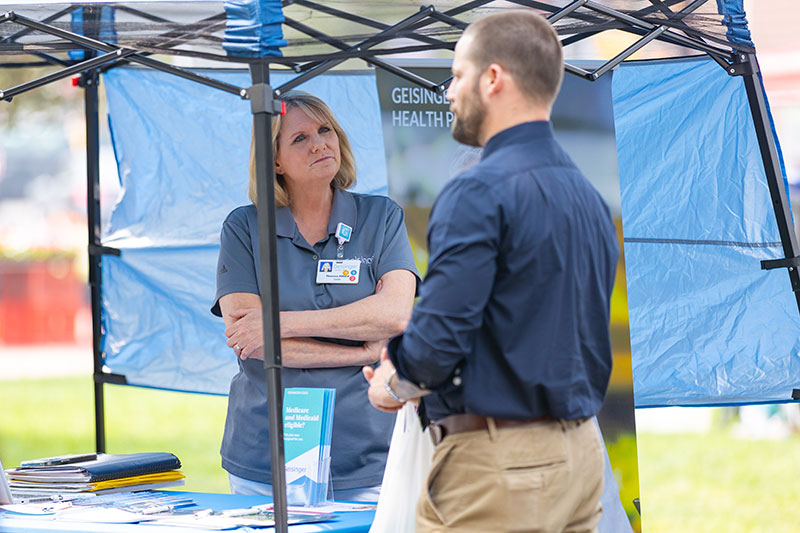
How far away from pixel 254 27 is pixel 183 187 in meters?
2.18

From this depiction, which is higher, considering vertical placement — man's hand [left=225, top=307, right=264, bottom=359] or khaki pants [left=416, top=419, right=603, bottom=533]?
man's hand [left=225, top=307, right=264, bottom=359]

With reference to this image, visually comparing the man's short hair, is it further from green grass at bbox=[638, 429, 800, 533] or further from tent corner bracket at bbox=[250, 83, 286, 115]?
green grass at bbox=[638, 429, 800, 533]

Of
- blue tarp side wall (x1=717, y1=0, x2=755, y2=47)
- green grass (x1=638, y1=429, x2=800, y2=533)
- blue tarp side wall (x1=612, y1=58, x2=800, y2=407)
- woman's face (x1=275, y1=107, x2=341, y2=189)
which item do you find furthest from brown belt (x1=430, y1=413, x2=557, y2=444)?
green grass (x1=638, y1=429, x2=800, y2=533)

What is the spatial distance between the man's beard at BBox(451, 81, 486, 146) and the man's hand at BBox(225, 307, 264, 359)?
4.19ft

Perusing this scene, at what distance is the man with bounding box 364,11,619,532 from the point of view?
1.97 metres

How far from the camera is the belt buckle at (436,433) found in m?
2.15

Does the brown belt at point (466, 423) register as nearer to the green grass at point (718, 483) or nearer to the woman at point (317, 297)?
the woman at point (317, 297)

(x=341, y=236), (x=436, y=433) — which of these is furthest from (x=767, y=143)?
(x=436, y=433)

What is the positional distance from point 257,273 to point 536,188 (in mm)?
1479

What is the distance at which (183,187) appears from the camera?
4.66 meters

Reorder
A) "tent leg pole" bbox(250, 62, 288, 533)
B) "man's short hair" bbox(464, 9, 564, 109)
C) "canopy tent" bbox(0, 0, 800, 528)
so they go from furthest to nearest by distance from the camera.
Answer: "canopy tent" bbox(0, 0, 800, 528) → "tent leg pole" bbox(250, 62, 288, 533) → "man's short hair" bbox(464, 9, 564, 109)

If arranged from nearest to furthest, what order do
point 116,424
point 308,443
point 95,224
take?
1. point 308,443
2. point 95,224
3. point 116,424

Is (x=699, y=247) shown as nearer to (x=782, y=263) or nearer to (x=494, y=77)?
(x=782, y=263)

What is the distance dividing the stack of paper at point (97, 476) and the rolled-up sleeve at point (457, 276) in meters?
1.64
